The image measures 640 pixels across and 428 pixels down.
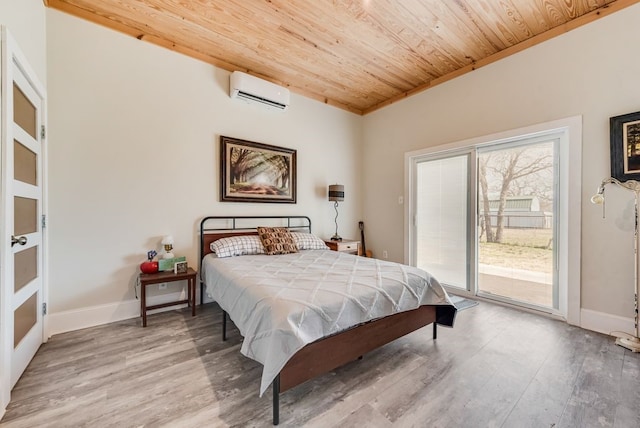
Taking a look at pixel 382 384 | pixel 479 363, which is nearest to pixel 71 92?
pixel 382 384

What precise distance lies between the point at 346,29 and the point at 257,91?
1.34 meters

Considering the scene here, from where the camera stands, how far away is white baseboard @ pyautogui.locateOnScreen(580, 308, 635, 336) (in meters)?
2.30

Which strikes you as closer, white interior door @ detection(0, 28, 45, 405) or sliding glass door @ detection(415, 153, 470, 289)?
white interior door @ detection(0, 28, 45, 405)

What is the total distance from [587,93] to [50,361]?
201 inches

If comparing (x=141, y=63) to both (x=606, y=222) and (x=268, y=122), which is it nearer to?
(x=268, y=122)

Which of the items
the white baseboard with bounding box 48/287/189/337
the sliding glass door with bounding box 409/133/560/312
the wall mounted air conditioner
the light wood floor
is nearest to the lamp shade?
the sliding glass door with bounding box 409/133/560/312

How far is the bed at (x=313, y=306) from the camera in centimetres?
138

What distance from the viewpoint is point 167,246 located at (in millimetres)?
2861

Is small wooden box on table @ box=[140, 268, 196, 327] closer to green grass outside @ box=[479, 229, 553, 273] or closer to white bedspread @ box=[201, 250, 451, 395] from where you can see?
white bedspread @ box=[201, 250, 451, 395]

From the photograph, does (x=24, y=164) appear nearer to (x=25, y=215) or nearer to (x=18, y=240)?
(x=25, y=215)

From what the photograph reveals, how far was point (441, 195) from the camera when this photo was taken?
3.77 meters

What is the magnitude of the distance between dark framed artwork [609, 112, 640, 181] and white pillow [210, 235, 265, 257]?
352 cm

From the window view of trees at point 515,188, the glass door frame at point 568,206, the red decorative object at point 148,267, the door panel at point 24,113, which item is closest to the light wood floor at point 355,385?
the glass door frame at point 568,206

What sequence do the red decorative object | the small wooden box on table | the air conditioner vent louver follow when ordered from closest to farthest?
the small wooden box on table < the red decorative object < the air conditioner vent louver
